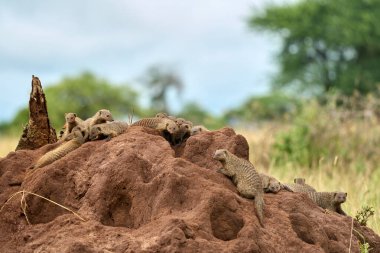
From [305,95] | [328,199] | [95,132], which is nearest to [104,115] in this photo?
[95,132]

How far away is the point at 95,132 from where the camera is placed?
Result: 5605mm

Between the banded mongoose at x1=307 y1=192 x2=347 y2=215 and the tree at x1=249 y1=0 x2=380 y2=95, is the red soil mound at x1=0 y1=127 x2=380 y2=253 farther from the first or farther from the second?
the tree at x1=249 y1=0 x2=380 y2=95

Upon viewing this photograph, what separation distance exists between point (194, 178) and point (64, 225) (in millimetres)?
862

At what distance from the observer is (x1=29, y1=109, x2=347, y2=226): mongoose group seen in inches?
196

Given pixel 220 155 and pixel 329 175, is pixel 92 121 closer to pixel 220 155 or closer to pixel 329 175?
pixel 220 155

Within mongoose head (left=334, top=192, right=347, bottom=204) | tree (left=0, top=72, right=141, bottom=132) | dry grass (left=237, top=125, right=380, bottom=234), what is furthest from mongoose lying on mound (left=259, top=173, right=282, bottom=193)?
tree (left=0, top=72, right=141, bottom=132)

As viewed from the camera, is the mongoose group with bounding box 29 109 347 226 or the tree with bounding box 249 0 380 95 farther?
the tree with bounding box 249 0 380 95

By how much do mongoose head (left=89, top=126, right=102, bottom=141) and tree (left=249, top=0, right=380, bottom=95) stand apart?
1159 inches

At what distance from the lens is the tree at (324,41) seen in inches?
1359

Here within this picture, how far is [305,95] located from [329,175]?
2220 centimetres

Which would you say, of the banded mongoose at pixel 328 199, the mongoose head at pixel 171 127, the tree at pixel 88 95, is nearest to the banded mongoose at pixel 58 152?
the mongoose head at pixel 171 127

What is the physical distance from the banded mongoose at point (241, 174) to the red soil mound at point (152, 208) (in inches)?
2.3

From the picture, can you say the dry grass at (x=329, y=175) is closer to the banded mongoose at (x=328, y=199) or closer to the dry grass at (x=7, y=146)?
the banded mongoose at (x=328, y=199)

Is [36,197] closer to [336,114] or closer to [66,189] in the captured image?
[66,189]
